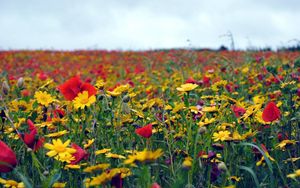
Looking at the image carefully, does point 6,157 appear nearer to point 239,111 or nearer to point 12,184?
point 12,184

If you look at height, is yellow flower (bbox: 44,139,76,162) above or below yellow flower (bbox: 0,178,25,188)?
above

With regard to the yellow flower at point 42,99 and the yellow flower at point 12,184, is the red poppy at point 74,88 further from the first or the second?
the yellow flower at point 12,184

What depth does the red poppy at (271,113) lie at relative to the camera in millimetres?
1571

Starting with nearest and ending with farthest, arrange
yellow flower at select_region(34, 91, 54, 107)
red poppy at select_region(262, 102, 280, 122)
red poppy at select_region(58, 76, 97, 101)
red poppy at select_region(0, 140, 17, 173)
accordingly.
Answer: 1. red poppy at select_region(0, 140, 17, 173)
2. red poppy at select_region(262, 102, 280, 122)
3. red poppy at select_region(58, 76, 97, 101)
4. yellow flower at select_region(34, 91, 54, 107)

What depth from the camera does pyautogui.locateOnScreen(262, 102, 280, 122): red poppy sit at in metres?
1.57

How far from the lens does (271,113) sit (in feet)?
5.19

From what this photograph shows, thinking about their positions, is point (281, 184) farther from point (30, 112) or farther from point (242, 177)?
point (30, 112)

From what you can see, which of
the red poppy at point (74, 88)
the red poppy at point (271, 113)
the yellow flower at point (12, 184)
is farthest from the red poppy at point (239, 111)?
the yellow flower at point (12, 184)

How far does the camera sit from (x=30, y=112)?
196cm

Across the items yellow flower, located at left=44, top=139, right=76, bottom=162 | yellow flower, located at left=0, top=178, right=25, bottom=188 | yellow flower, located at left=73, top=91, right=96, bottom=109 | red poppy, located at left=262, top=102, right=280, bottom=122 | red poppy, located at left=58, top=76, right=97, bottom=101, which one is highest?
red poppy, located at left=58, top=76, right=97, bottom=101

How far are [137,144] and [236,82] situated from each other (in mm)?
1871

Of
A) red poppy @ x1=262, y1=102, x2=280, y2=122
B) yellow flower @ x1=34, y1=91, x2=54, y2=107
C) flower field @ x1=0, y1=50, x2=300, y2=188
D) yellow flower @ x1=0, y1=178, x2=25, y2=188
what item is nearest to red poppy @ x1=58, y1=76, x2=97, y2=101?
flower field @ x1=0, y1=50, x2=300, y2=188

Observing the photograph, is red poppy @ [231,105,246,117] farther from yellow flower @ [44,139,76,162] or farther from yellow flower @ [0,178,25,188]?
yellow flower @ [0,178,25,188]

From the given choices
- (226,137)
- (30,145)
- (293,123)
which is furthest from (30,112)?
(293,123)
